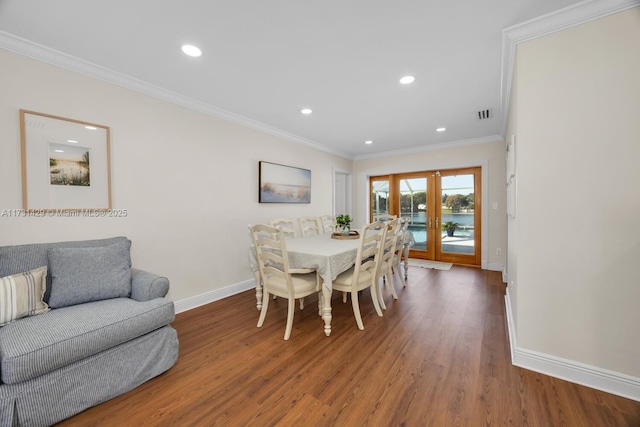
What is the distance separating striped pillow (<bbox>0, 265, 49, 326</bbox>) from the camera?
5.21 ft

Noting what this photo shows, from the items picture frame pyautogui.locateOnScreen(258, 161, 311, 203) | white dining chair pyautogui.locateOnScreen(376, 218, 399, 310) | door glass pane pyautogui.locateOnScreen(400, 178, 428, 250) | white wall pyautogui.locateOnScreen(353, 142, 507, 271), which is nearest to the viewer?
white dining chair pyautogui.locateOnScreen(376, 218, 399, 310)

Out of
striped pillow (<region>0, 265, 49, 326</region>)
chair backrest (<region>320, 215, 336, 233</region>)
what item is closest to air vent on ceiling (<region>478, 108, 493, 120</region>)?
chair backrest (<region>320, 215, 336, 233</region>)

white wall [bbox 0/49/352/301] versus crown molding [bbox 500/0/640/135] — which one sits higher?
crown molding [bbox 500/0/640/135]

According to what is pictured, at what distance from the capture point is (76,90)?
2.25 m

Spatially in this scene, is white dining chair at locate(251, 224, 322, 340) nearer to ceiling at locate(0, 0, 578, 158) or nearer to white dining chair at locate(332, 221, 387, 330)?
white dining chair at locate(332, 221, 387, 330)

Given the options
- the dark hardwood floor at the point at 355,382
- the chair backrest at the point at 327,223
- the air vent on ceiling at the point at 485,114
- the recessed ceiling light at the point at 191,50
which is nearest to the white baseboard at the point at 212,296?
the dark hardwood floor at the point at 355,382

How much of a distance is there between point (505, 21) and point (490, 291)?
315cm

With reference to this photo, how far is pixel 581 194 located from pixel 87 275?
3.54 metres

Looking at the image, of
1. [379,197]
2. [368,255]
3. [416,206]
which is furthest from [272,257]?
[379,197]

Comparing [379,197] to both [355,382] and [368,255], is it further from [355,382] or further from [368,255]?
[355,382]

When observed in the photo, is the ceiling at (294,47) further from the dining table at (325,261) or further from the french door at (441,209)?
the french door at (441,209)

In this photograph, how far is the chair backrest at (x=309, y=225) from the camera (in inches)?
159

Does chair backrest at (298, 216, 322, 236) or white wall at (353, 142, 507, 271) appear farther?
white wall at (353, 142, 507, 271)

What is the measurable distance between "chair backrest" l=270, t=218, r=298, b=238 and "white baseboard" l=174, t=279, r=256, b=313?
88 centimetres
